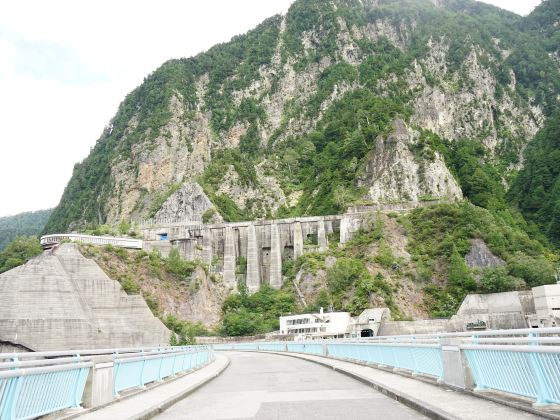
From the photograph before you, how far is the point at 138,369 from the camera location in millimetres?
16266

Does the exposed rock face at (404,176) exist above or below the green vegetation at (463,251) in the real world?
above

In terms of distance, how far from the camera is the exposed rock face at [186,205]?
117819mm

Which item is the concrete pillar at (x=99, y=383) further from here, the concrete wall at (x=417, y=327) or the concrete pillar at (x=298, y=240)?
the concrete pillar at (x=298, y=240)

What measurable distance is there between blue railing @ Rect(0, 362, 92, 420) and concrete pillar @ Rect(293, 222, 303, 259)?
89.9 metres

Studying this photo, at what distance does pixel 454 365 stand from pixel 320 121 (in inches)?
6123

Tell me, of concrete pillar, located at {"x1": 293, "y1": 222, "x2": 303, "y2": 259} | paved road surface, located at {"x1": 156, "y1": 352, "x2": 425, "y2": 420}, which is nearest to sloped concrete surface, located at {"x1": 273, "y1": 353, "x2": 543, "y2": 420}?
paved road surface, located at {"x1": 156, "y1": 352, "x2": 425, "y2": 420}

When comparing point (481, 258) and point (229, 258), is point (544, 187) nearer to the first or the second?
point (481, 258)

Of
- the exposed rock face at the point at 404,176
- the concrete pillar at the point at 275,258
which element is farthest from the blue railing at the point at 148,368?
the exposed rock face at the point at 404,176

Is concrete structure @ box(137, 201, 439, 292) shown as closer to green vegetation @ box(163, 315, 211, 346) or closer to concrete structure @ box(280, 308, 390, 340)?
green vegetation @ box(163, 315, 211, 346)

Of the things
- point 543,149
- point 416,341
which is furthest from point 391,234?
point 416,341

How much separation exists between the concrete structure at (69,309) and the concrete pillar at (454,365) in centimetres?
6108

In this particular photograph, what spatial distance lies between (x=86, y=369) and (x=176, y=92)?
173m

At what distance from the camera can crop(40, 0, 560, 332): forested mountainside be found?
8909cm

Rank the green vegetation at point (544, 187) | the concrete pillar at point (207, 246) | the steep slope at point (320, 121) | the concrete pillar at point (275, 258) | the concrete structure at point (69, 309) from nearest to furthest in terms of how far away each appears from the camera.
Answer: the concrete structure at point (69, 309) → the concrete pillar at point (275, 258) → the concrete pillar at point (207, 246) → the green vegetation at point (544, 187) → the steep slope at point (320, 121)
